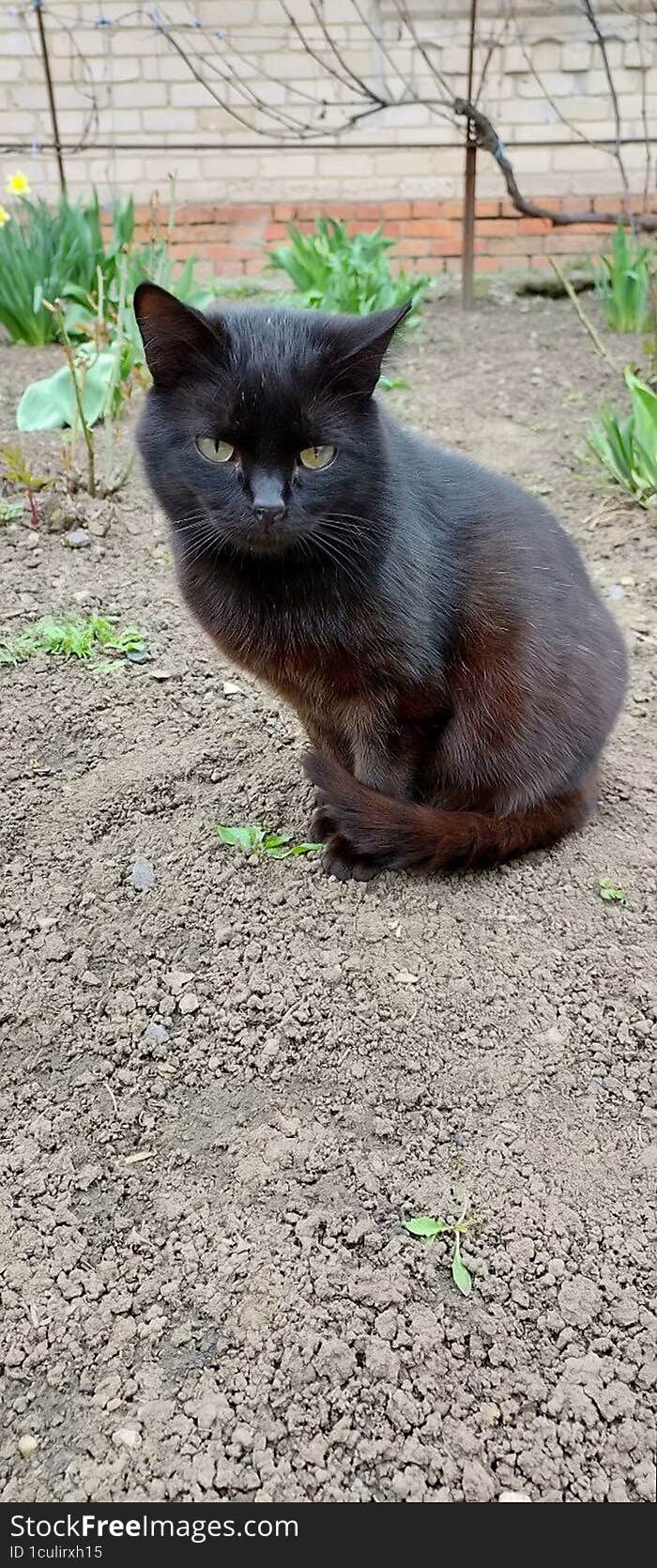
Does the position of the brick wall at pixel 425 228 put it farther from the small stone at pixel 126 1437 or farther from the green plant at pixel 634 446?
the small stone at pixel 126 1437

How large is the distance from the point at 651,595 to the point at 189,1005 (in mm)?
2134

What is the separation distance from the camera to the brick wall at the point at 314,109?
627 centimetres

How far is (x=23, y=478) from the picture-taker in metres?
3.49

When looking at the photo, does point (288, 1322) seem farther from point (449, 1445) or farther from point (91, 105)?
point (91, 105)

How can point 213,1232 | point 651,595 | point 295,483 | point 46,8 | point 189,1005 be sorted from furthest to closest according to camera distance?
1. point 46,8
2. point 651,595
3. point 189,1005
4. point 295,483
5. point 213,1232

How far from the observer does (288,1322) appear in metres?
1.49

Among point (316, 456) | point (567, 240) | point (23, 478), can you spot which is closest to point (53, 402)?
point (23, 478)

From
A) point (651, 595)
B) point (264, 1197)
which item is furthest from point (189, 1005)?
point (651, 595)

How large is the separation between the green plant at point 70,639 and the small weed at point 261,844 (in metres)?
0.91

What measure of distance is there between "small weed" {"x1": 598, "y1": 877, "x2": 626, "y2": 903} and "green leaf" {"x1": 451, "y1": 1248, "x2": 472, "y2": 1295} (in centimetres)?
86

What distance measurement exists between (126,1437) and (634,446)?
10.4 ft

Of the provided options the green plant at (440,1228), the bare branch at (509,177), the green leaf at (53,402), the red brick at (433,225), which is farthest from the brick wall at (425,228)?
the green plant at (440,1228)

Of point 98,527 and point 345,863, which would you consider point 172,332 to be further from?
point 98,527

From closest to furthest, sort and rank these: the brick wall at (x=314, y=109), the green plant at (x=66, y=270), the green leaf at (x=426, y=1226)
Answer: the green leaf at (x=426, y=1226), the green plant at (x=66, y=270), the brick wall at (x=314, y=109)
